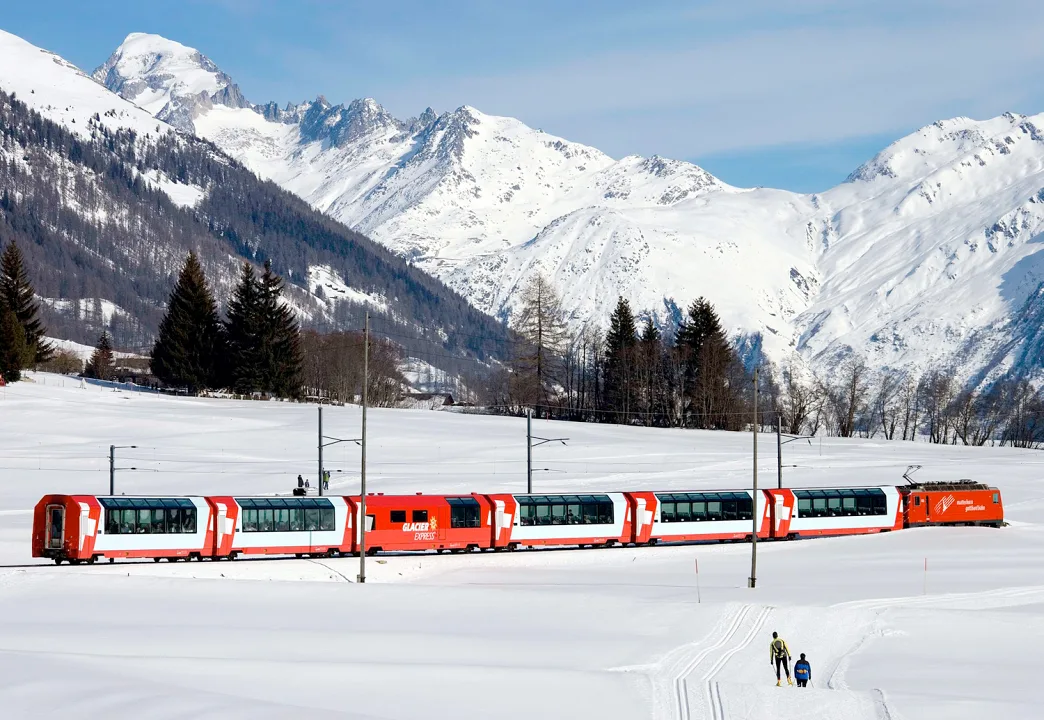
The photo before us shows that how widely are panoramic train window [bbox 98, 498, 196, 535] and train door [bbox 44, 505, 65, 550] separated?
162 cm

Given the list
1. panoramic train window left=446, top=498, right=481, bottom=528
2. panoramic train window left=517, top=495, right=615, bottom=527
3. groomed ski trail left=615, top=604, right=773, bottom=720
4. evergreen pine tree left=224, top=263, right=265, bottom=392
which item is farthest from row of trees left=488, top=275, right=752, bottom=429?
groomed ski trail left=615, top=604, right=773, bottom=720

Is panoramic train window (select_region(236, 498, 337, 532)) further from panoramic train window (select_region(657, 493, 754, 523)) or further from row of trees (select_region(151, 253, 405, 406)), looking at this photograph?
row of trees (select_region(151, 253, 405, 406))

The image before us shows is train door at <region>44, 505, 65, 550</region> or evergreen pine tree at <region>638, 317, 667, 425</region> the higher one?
evergreen pine tree at <region>638, 317, 667, 425</region>

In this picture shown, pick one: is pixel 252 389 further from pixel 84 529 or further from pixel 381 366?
pixel 84 529

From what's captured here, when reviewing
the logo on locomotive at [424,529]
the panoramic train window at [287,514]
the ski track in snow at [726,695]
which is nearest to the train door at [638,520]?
the logo on locomotive at [424,529]

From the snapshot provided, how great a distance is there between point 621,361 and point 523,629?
95205mm

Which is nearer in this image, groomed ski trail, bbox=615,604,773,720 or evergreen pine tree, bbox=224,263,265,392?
groomed ski trail, bbox=615,604,773,720

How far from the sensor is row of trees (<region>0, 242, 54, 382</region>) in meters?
110

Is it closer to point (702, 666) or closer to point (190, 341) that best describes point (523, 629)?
point (702, 666)

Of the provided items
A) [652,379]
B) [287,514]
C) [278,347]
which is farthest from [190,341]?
[287,514]

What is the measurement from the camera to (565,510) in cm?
5716

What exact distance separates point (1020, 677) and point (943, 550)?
2918 centimetres

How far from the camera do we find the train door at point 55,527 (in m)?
45.8

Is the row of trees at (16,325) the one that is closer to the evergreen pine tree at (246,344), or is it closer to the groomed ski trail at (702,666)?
the evergreen pine tree at (246,344)
